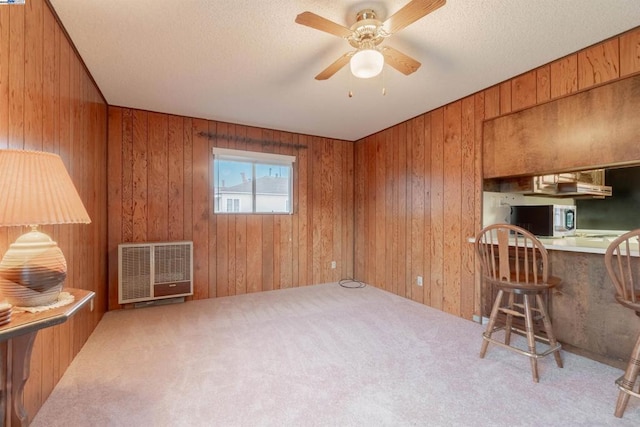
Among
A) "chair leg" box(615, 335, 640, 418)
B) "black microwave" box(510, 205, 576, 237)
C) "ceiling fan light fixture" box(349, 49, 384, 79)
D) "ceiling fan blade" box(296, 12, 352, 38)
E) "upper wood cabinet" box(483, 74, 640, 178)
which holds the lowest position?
"chair leg" box(615, 335, 640, 418)

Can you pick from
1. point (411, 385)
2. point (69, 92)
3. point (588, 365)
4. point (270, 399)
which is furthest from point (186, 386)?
point (588, 365)

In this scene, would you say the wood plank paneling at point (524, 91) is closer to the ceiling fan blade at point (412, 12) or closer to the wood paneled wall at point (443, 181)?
the wood paneled wall at point (443, 181)

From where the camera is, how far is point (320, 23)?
1.56m

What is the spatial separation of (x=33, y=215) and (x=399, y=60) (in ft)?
6.87

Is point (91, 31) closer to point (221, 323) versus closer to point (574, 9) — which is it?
point (221, 323)

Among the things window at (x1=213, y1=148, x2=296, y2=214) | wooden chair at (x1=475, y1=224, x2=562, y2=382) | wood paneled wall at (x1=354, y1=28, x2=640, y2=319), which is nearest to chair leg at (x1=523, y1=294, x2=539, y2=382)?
wooden chair at (x1=475, y1=224, x2=562, y2=382)

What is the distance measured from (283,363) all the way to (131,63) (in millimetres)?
2670

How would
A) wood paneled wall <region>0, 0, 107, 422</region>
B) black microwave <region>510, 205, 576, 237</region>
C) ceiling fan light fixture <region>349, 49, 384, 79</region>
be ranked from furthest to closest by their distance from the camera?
1. black microwave <region>510, 205, 576, 237</region>
2. ceiling fan light fixture <region>349, 49, 384, 79</region>
3. wood paneled wall <region>0, 0, 107, 422</region>

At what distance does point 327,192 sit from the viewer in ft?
15.1

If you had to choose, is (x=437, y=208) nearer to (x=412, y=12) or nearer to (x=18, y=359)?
(x=412, y=12)

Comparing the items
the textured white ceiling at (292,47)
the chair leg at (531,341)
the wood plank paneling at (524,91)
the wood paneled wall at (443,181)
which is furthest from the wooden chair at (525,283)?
the textured white ceiling at (292,47)

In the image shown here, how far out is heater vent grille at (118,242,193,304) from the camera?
3148 millimetres

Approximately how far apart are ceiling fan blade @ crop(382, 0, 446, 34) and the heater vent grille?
304 cm

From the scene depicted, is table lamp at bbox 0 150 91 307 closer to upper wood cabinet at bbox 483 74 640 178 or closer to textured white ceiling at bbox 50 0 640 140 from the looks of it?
textured white ceiling at bbox 50 0 640 140
